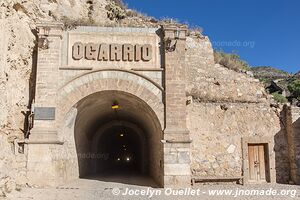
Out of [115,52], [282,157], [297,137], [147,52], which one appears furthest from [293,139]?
[115,52]

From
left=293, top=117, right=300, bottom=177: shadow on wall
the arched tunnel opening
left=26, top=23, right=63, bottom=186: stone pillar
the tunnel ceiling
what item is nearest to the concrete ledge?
the arched tunnel opening

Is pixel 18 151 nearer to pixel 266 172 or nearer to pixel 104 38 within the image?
pixel 104 38

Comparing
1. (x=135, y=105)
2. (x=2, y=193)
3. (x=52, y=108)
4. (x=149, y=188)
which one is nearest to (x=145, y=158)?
(x=135, y=105)

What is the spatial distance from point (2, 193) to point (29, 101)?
4188mm

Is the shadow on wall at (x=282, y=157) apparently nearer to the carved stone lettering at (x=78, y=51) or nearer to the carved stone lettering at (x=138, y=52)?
the carved stone lettering at (x=138, y=52)

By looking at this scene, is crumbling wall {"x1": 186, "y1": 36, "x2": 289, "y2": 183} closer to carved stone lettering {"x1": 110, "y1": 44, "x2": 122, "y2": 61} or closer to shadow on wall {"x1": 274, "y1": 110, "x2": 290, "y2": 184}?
shadow on wall {"x1": 274, "y1": 110, "x2": 290, "y2": 184}

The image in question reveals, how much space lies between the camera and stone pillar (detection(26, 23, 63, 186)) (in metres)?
10.2

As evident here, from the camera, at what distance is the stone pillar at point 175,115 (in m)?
10.4

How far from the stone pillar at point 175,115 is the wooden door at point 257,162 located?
297cm

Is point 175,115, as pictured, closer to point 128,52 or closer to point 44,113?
point 128,52

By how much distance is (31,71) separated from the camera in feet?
37.2

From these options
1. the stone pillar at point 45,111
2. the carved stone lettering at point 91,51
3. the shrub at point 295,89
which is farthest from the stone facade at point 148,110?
the shrub at point 295,89

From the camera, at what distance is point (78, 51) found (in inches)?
442

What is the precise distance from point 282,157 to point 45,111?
8.86 m
